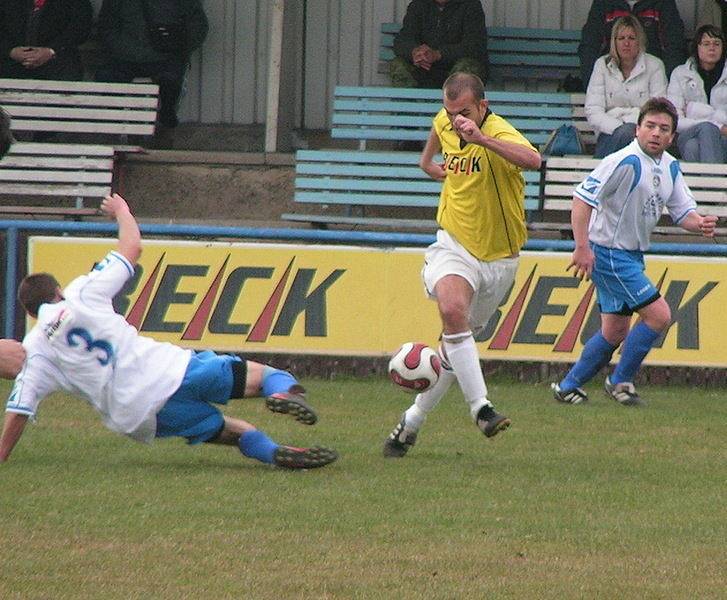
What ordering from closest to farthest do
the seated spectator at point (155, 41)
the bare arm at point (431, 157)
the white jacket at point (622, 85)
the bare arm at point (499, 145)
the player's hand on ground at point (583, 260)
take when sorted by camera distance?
the bare arm at point (499, 145)
the bare arm at point (431, 157)
the player's hand on ground at point (583, 260)
the white jacket at point (622, 85)
the seated spectator at point (155, 41)

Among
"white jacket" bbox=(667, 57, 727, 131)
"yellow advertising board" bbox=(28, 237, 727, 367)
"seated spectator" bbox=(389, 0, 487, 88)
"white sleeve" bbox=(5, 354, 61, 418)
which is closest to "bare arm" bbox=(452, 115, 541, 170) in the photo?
"white sleeve" bbox=(5, 354, 61, 418)

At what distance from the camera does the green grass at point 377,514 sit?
5402mm

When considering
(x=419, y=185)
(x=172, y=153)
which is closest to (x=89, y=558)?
(x=419, y=185)

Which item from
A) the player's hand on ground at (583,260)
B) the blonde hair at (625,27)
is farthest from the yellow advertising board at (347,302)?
the blonde hair at (625,27)

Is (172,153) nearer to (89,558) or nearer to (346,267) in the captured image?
(346,267)

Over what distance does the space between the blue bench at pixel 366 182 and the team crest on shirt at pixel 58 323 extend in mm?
6043

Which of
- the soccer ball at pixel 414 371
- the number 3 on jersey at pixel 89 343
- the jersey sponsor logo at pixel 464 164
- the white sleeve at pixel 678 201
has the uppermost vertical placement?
the jersey sponsor logo at pixel 464 164

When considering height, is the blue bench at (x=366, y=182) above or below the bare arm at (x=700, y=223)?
below

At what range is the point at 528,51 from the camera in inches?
586

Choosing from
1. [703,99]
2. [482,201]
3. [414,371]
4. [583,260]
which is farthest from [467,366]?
[703,99]

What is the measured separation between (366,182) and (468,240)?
5272 millimetres

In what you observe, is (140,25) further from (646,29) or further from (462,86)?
(462,86)

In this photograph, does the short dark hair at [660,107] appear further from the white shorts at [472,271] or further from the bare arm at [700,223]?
the white shorts at [472,271]

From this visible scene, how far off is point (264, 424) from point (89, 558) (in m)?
3.57
